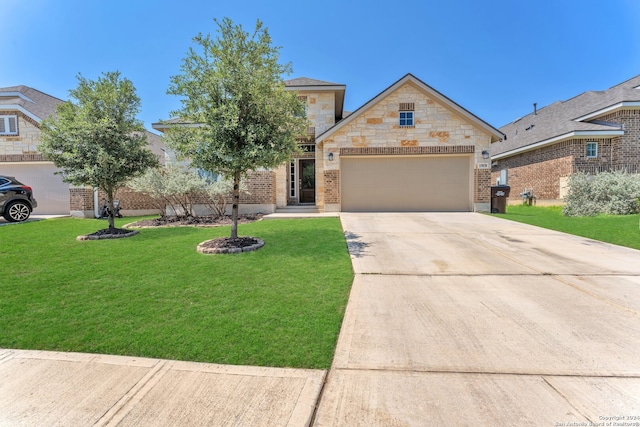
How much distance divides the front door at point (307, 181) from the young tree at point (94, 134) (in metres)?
8.23

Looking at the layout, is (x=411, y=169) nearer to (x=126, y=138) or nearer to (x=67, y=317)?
(x=126, y=138)

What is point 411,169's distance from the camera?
13.3 metres

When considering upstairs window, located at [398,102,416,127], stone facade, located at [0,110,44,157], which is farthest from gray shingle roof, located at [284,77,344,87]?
stone facade, located at [0,110,44,157]

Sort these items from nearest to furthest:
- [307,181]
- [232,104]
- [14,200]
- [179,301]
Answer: [179,301]
[232,104]
[14,200]
[307,181]

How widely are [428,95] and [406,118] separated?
4.35ft

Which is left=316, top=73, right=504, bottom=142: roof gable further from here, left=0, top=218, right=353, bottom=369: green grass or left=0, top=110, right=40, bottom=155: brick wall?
left=0, top=110, right=40, bottom=155: brick wall

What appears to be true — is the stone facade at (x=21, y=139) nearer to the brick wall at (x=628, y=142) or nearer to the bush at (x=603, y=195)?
the bush at (x=603, y=195)

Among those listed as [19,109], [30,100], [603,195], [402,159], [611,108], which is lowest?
[603,195]

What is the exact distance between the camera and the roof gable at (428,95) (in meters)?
12.6

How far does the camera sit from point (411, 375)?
7.84ft

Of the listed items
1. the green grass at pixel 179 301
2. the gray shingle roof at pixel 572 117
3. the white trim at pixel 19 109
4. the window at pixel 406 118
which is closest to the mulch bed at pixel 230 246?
the green grass at pixel 179 301

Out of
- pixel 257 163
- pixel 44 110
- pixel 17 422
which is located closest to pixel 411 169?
pixel 257 163

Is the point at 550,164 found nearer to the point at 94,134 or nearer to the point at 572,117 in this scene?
the point at 572,117

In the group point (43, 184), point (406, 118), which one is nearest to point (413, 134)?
point (406, 118)
